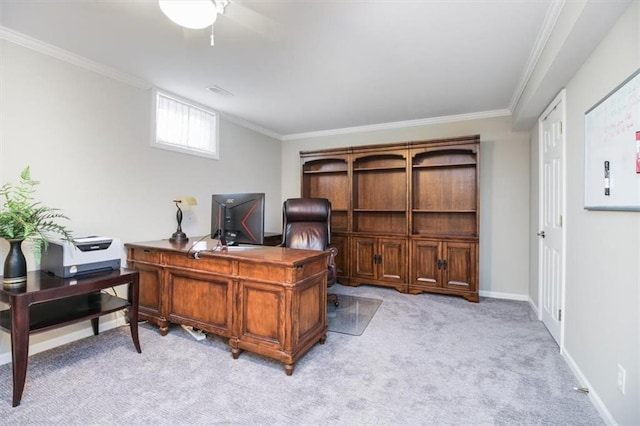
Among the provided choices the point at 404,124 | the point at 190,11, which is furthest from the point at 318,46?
the point at 404,124

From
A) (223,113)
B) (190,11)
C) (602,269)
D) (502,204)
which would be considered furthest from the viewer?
(223,113)

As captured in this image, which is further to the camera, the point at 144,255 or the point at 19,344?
the point at 144,255

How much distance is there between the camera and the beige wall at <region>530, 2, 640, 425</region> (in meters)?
1.43

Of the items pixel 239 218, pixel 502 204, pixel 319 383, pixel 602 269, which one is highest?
pixel 502 204

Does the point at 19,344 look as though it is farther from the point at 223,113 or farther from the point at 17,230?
the point at 223,113

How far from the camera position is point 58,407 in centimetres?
172

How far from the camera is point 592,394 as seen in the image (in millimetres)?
1789

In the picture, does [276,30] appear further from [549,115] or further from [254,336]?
[549,115]

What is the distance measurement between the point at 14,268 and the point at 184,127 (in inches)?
86.4

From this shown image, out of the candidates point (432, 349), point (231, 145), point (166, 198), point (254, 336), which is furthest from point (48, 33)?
point (432, 349)

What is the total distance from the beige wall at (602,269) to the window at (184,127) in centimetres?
378

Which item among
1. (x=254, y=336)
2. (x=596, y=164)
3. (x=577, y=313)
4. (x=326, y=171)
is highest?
(x=326, y=171)

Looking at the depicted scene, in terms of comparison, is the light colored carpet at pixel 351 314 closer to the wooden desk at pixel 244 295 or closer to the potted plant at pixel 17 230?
the wooden desk at pixel 244 295

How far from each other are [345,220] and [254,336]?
2939mm
